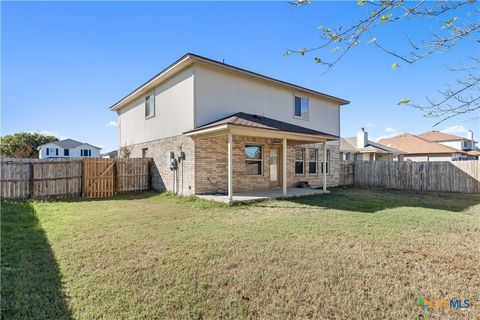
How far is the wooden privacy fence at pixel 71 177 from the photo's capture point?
10.2 metres

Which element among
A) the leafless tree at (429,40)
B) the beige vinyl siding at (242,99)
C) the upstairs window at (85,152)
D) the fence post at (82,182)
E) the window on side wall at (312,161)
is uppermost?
the beige vinyl siding at (242,99)

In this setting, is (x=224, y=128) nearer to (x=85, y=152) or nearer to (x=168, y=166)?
(x=168, y=166)

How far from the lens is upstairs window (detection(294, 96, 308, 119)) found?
47.6ft

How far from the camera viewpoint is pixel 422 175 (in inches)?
604

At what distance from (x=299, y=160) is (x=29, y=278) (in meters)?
13.0

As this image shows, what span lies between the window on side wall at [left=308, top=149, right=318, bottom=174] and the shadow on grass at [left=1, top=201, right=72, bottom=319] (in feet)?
42.4

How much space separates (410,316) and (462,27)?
3.17 metres

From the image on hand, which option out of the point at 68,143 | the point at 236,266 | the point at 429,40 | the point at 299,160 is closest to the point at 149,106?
the point at 299,160

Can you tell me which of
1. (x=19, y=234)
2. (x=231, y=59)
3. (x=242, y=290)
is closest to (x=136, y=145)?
(x=231, y=59)

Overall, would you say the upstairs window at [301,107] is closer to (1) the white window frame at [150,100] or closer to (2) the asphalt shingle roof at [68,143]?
(1) the white window frame at [150,100]

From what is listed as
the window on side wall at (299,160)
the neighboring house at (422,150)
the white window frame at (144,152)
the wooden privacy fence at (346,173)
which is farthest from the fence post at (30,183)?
the neighboring house at (422,150)

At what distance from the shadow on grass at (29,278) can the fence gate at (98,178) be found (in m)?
5.84

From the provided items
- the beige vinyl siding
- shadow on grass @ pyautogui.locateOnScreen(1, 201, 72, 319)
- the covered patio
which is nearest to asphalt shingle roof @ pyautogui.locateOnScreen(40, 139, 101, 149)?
the covered patio

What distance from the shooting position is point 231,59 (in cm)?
1215
